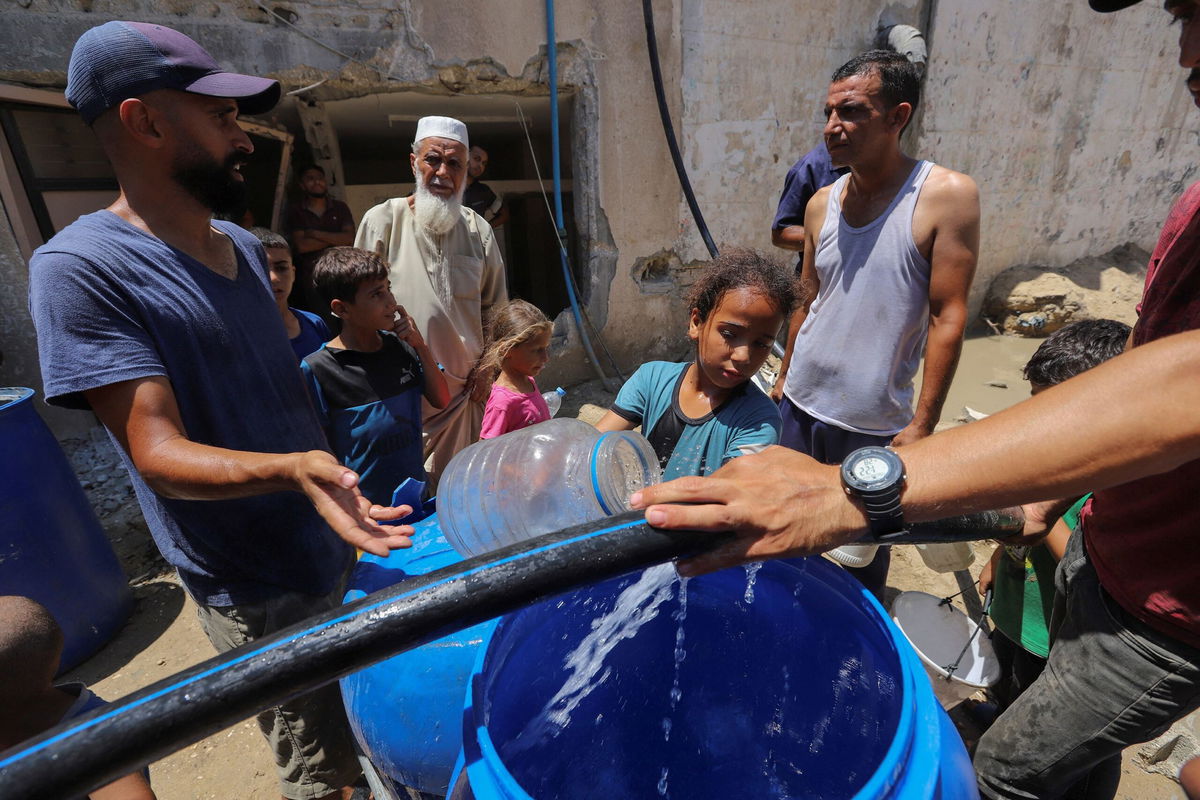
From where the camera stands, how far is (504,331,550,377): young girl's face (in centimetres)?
247

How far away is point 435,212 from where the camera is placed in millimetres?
3225

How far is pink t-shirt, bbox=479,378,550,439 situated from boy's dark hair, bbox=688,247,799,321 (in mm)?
849

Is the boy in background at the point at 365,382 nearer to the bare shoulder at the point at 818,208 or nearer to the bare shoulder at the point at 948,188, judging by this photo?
the bare shoulder at the point at 818,208

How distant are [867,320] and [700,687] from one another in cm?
159

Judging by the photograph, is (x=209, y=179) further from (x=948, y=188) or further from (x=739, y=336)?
(x=948, y=188)

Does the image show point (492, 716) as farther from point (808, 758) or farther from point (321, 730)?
point (321, 730)

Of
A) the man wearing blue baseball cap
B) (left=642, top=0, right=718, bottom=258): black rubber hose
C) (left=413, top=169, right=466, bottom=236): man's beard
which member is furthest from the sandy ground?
(left=642, top=0, right=718, bottom=258): black rubber hose

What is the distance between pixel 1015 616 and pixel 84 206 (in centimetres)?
529

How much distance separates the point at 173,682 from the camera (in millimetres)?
599

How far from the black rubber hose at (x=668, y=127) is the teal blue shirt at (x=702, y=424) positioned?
304 centimetres

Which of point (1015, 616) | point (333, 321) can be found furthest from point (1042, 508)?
point (333, 321)

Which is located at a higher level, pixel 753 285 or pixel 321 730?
pixel 753 285

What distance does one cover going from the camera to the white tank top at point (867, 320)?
212 cm

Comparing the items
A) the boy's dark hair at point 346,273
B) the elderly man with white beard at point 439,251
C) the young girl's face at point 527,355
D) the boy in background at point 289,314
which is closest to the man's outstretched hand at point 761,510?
the young girl's face at point 527,355
